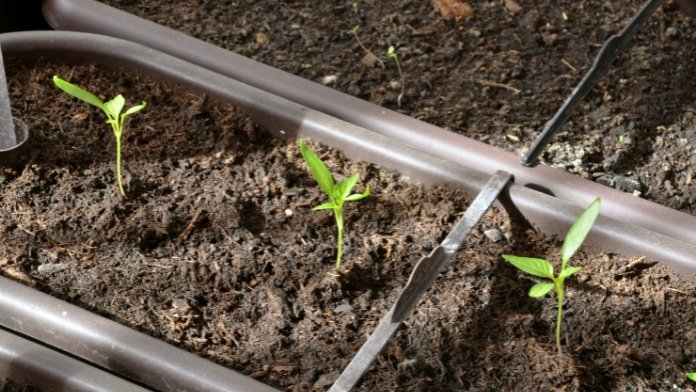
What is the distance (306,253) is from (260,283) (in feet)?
0.29

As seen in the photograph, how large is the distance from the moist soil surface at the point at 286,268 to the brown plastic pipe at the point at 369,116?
0.35 ft

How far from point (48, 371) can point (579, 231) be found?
688 mm

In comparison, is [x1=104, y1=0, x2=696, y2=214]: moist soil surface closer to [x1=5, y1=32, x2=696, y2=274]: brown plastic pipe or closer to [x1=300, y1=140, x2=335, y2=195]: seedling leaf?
[x1=5, y1=32, x2=696, y2=274]: brown plastic pipe

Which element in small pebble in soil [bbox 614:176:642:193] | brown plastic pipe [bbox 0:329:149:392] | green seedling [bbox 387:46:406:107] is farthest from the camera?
green seedling [bbox 387:46:406:107]

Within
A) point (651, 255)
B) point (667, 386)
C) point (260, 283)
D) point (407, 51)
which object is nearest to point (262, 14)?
point (407, 51)

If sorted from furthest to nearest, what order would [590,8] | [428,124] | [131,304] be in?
1. [590,8]
2. [428,124]
3. [131,304]

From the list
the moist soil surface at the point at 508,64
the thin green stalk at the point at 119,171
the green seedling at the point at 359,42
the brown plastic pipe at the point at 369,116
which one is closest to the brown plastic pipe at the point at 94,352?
the thin green stalk at the point at 119,171

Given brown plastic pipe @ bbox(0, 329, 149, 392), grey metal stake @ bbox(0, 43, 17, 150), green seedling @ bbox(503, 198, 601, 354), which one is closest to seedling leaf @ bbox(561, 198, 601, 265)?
green seedling @ bbox(503, 198, 601, 354)

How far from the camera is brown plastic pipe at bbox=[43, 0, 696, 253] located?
61.2 inches

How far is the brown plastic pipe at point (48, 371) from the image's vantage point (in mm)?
1199

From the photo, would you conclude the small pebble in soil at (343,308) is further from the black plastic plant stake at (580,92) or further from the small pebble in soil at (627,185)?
the small pebble in soil at (627,185)

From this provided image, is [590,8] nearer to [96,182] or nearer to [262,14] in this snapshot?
[262,14]

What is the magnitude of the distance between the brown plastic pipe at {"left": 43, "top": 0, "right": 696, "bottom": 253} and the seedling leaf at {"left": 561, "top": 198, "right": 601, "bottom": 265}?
0.67 feet

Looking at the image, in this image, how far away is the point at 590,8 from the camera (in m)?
2.13
